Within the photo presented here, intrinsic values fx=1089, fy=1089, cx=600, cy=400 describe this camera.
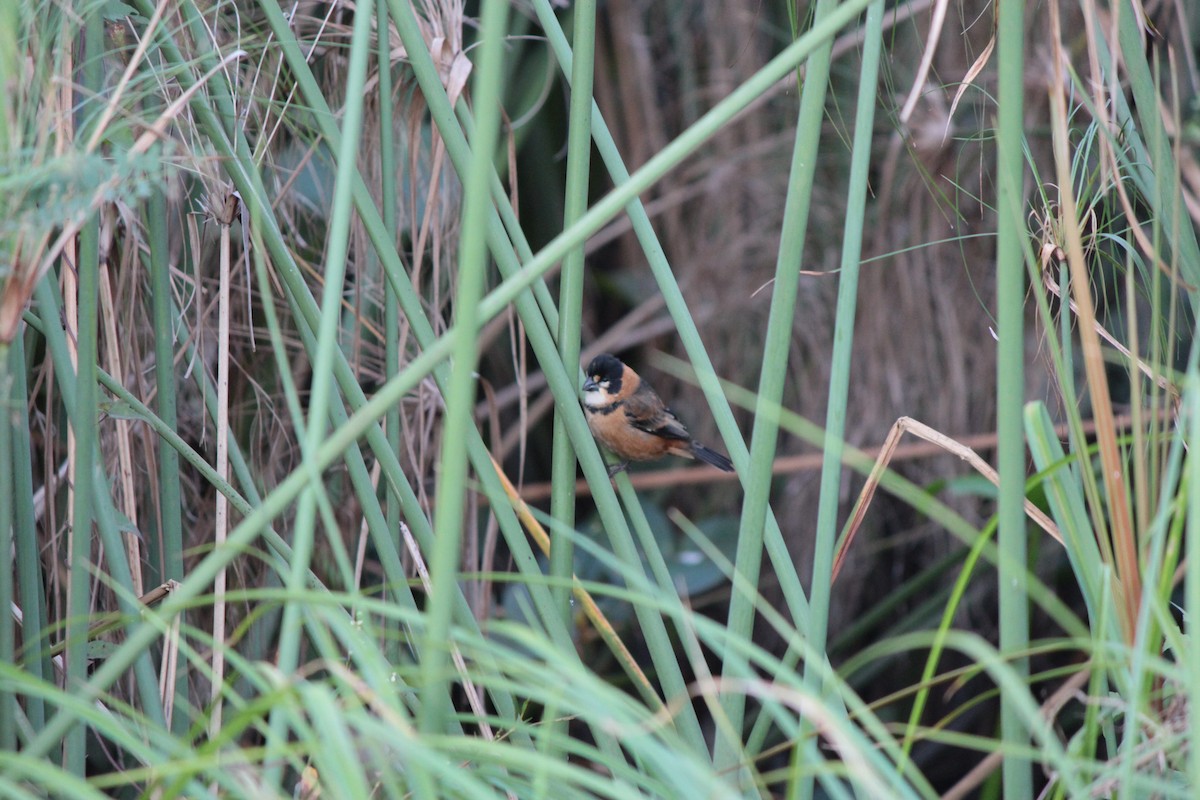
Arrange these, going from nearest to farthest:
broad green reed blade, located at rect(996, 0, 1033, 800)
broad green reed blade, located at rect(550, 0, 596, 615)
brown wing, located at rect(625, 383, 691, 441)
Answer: broad green reed blade, located at rect(996, 0, 1033, 800), broad green reed blade, located at rect(550, 0, 596, 615), brown wing, located at rect(625, 383, 691, 441)

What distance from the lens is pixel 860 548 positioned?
14.6 ft

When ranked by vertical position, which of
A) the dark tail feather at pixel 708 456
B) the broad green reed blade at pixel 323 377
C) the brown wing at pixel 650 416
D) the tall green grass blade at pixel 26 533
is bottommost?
the dark tail feather at pixel 708 456

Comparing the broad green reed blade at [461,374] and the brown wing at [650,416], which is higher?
the broad green reed blade at [461,374]

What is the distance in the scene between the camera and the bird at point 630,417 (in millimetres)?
3381

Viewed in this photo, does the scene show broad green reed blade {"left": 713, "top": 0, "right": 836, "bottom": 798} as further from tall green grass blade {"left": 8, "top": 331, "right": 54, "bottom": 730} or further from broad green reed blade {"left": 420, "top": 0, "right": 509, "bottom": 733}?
tall green grass blade {"left": 8, "top": 331, "right": 54, "bottom": 730}

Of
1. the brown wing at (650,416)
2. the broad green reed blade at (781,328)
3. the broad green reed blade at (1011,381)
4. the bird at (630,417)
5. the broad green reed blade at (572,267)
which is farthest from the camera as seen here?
the brown wing at (650,416)

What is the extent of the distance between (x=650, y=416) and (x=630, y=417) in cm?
9

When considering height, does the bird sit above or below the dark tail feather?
above

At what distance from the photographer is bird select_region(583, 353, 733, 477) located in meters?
3.38

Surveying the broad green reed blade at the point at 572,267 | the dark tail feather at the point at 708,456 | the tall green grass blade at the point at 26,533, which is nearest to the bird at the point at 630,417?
the dark tail feather at the point at 708,456

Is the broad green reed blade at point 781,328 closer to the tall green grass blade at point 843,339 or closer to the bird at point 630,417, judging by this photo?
the tall green grass blade at point 843,339

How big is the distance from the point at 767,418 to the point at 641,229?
498 mm

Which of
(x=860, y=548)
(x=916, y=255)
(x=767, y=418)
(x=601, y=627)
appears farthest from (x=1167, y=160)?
(x=860, y=548)

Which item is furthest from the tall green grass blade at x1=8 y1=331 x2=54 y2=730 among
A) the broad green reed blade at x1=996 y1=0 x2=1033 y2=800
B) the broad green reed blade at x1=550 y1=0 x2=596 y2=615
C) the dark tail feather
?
the dark tail feather
